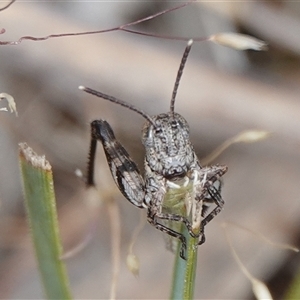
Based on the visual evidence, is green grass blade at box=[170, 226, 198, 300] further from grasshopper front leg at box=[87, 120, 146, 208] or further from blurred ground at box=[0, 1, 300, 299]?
blurred ground at box=[0, 1, 300, 299]

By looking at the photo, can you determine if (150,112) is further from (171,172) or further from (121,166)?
(171,172)

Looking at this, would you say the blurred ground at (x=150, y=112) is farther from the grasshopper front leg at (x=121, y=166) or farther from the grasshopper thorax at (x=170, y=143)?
the grasshopper thorax at (x=170, y=143)

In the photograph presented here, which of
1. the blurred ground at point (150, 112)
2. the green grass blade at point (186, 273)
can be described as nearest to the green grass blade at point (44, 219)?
the green grass blade at point (186, 273)

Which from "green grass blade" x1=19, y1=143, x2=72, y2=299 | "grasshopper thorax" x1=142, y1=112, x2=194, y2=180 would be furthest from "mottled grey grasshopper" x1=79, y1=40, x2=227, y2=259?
"green grass blade" x1=19, y1=143, x2=72, y2=299

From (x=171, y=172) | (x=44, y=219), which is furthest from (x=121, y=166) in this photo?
(x=44, y=219)

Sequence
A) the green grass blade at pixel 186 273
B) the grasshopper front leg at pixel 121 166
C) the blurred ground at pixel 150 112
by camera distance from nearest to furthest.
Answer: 1. the green grass blade at pixel 186 273
2. the grasshopper front leg at pixel 121 166
3. the blurred ground at pixel 150 112

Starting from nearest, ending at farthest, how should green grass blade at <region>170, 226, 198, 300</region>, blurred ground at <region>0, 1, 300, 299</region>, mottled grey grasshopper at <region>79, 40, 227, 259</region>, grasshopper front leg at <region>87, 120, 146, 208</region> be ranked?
green grass blade at <region>170, 226, 198, 300</region> → mottled grey grasshopper at <region>79, 40, 227, 259</region> → grasshopper front leg at <region>87, 120, 146, 208</region> → blurred ground at <region>0, 1, 300, 299</region>
